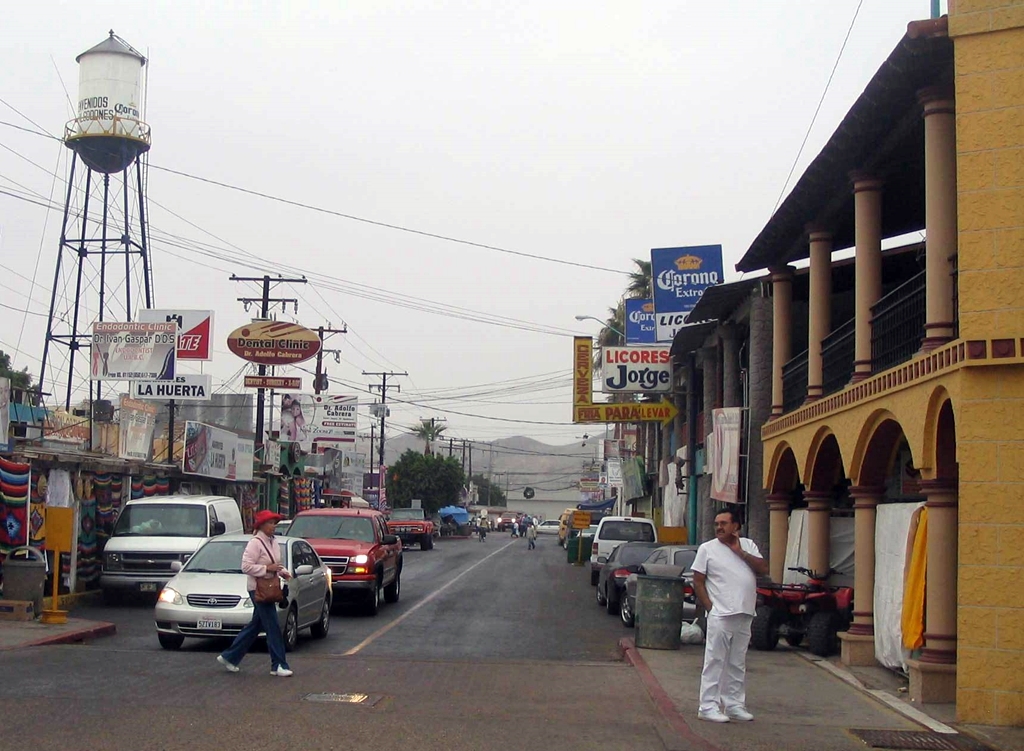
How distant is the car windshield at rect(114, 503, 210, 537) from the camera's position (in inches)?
912

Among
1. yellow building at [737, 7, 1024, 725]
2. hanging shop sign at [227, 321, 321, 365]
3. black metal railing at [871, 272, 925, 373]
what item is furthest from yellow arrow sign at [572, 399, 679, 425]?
black metal railing at [871, 272, 925, 373]

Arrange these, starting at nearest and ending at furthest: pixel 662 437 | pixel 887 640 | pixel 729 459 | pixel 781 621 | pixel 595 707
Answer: pixel 595 707 < pixel 887 640 < pixel 781 621 < pixel 729 459 < pixel 662 437

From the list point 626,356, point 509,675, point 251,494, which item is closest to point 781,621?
point 509,675

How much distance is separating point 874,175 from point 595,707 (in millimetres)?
7217

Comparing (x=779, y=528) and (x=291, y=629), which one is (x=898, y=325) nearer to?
(x=779, y=528)

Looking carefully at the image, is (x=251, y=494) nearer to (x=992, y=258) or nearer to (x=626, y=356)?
(x=626, y=356)

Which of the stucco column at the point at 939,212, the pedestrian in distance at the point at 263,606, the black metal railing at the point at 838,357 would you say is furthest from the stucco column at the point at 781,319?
the pedestrian in distance at the point at 263,606

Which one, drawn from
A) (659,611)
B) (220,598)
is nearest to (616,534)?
(659,611)

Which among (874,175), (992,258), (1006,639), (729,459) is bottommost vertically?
(1006,639)

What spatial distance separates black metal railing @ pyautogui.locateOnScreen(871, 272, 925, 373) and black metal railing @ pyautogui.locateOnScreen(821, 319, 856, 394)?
1193 millimetres

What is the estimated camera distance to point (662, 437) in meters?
45.6

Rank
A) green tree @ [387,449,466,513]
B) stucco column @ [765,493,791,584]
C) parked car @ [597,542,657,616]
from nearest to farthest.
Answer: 1. stucco column @ [765,493,791,584]
2. parked car @ [597,542,657,616]
3. green tree @ [387,449,466,513]

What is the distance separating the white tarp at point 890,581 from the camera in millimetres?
12844

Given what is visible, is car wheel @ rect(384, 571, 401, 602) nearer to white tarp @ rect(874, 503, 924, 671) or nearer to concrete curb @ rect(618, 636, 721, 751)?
concrete curb @ rect(618, 636, 721, 751)
